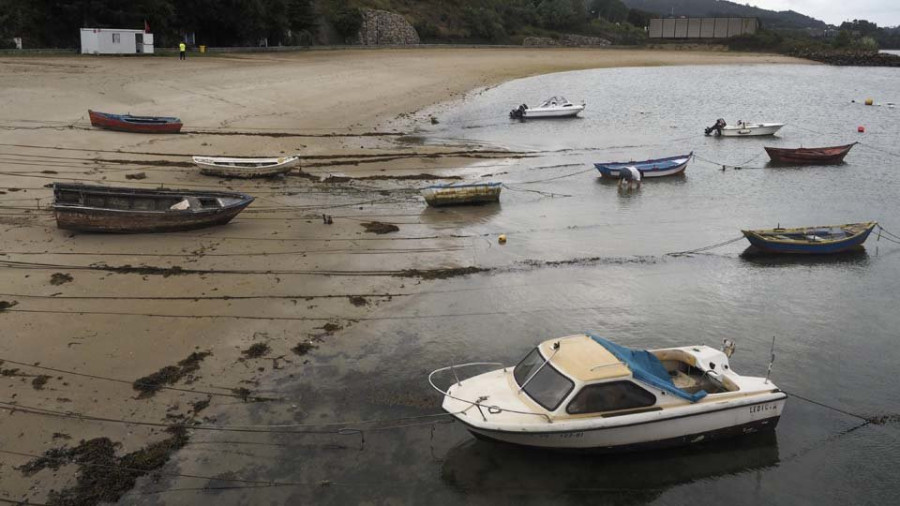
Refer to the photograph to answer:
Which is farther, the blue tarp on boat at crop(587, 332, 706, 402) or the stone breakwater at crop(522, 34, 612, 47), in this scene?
the stone breakwater at crop(522, 34, 612, 47)

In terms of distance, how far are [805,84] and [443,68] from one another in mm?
46971

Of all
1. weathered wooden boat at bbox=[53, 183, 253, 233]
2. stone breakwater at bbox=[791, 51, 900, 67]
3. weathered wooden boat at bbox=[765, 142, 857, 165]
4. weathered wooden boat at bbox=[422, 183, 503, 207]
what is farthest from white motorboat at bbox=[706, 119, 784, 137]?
stone breakwater at bbox=[791, 51, 900, 67]

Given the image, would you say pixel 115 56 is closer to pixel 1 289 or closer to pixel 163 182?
pixel 163 182

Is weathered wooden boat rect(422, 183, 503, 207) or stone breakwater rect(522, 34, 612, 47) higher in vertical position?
stone breakwater rect(522, 34, 612, 47)

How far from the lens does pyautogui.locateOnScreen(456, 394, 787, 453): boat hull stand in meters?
11.6

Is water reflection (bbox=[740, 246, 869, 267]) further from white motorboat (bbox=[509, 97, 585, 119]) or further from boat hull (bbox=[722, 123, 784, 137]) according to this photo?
white motorboat (bbox=[509, 97, 585, 119])

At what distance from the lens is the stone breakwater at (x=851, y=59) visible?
123700mm

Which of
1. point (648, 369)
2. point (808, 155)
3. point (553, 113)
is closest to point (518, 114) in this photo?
point (553, 113)

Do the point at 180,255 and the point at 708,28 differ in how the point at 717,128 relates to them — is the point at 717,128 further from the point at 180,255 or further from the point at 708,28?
the point at 708,28

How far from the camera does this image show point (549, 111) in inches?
2185

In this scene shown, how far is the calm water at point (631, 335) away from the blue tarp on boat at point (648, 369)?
1.18 meters

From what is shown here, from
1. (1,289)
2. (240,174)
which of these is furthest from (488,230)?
(1,289)

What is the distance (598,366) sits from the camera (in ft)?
39.4

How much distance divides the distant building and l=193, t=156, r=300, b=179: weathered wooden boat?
139792 mm
